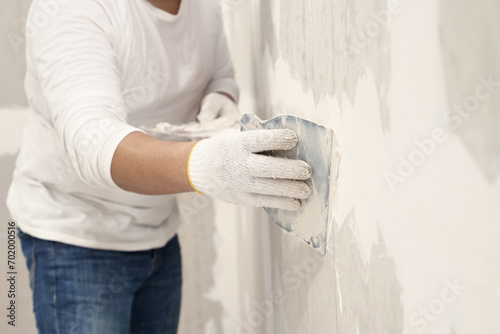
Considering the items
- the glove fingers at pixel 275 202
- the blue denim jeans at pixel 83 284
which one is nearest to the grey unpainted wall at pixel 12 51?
the blue denim jeans at pixel 83 284

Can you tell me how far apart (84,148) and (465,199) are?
0.76 metres

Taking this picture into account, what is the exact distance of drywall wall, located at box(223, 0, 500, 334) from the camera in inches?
17.3

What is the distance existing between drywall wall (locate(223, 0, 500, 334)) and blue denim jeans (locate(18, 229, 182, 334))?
55cm

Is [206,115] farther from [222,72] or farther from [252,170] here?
[252,170]

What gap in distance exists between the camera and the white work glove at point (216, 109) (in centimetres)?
141

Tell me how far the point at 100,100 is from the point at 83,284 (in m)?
0.53

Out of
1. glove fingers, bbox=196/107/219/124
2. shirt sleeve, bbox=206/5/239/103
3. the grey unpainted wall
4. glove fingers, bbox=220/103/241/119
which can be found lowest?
glove fingers, bbox=196/107/219/124

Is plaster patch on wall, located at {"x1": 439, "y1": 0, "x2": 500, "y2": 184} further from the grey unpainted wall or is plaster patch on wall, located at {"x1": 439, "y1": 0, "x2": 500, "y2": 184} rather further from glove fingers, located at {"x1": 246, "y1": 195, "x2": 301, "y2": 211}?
the grey unpainted wall

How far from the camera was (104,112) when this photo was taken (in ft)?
3.23

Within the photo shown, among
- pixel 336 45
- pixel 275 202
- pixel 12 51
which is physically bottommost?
pixel 275 202

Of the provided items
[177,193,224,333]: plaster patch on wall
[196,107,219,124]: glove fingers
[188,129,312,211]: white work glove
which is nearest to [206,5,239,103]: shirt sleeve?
[196,107,219,124]: glove fingers

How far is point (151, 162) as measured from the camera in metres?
0.94

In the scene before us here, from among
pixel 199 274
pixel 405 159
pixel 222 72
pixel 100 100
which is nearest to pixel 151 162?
pixel 100 100

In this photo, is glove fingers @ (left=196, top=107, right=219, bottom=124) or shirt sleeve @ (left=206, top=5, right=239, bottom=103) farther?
shirt sleeve @ (left=206, top=5, right=239, bottom=103)
